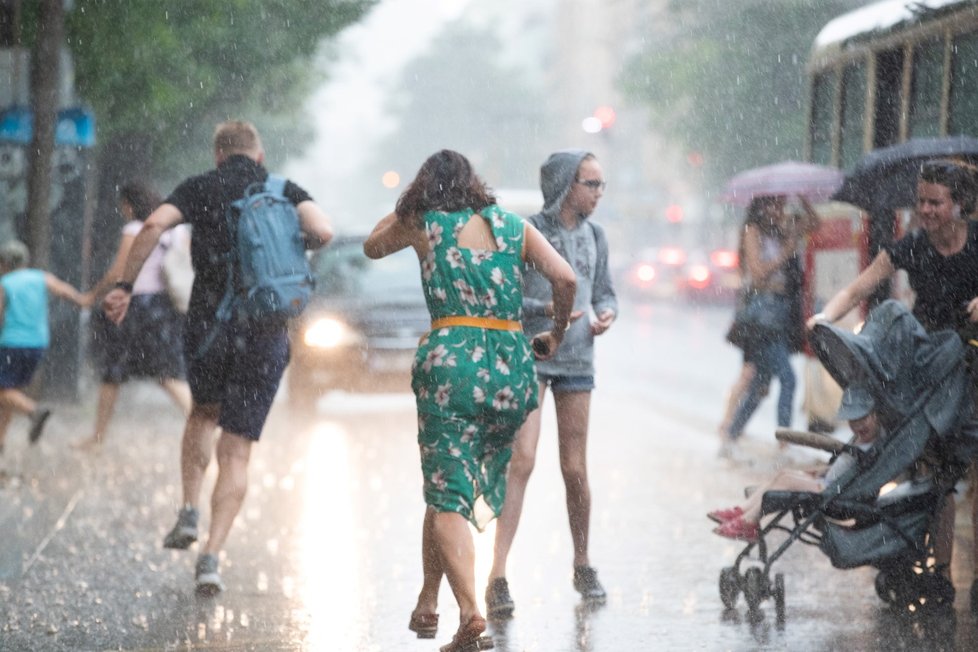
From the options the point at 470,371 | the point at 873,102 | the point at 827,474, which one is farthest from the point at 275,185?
the point at 873,102

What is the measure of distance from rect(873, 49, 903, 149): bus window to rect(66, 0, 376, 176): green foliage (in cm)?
782

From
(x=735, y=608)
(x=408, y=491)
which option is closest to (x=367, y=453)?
(x=408, y=491)

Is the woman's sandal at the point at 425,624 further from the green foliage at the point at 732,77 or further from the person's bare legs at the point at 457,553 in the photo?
the green foliage at the point at 732,77

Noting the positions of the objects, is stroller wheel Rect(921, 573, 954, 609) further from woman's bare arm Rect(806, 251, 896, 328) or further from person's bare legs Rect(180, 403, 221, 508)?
person's bare legs Rect(180, 403, 221, 508)

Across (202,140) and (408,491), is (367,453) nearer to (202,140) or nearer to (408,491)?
(408,491)

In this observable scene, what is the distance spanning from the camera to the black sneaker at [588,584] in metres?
7.21

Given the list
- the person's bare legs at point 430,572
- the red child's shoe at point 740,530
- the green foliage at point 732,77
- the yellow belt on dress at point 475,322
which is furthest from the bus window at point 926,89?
the green foliage at point 732,77

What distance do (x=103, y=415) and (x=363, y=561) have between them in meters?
5.05

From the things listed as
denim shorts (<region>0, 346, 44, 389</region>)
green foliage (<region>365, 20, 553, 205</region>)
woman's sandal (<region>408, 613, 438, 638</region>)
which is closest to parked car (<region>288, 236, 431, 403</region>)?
denim shorts (<region>0, 346, 44, 389</region>)

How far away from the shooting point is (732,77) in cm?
3888

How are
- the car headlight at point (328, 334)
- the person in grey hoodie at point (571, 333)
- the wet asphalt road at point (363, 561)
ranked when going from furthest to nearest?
the car headlight at point (328, 334) → the person in grey hoodie at point (571, 333) → the wet asphalt road at point (363, 561)

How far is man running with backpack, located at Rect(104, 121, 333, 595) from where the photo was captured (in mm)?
7395

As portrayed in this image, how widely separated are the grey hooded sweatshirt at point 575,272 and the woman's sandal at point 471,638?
1.62 meters

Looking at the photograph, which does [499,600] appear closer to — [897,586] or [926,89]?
[897,586]
